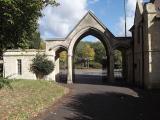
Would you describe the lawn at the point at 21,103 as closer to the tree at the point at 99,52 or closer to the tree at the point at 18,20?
the tree at the point at 18,20

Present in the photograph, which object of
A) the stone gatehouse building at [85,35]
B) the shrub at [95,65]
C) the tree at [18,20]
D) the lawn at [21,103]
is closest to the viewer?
the lawn at [21,103]

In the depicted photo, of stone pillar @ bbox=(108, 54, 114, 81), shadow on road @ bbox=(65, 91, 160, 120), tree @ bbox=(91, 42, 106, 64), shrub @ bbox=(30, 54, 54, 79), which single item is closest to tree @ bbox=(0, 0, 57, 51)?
shadow on road @ bbox=(65, 91, 160, 120)

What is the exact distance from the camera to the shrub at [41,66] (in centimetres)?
4769

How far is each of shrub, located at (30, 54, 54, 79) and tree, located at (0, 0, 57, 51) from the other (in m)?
16.6

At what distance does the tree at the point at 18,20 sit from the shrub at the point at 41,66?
16.6 metres

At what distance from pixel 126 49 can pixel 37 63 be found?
12.6 meters

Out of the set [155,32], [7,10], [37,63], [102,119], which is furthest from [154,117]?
[37,63]

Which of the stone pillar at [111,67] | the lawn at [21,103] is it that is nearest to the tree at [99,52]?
the stone pillar at [111,67]

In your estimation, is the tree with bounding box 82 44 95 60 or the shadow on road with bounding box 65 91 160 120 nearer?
the shadow on road with bounding box 65 91 160 120

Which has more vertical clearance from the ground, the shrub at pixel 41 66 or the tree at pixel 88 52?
the tree at pixel 88 52

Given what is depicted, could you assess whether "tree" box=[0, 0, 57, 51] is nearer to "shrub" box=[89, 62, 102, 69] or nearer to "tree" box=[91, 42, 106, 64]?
"shrub" box=[89, 62, 102, 69]

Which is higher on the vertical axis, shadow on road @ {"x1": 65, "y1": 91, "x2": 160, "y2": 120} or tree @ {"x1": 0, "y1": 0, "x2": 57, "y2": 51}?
tree @ {"x1": 0, "y1": 0, "x2": 57, "y2": 51}

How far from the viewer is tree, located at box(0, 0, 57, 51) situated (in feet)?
79.4

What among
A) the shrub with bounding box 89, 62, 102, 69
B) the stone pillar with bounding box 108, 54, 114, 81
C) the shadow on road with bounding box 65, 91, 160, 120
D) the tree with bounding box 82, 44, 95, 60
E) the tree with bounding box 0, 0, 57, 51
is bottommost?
the shadow on road with bounding box 65, 91, 160, 120
